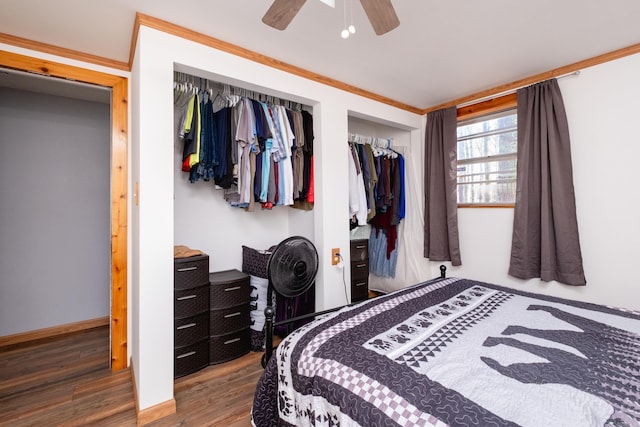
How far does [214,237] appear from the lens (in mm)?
2697

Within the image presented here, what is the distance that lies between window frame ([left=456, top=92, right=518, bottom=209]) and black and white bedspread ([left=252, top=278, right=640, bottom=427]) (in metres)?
1.53

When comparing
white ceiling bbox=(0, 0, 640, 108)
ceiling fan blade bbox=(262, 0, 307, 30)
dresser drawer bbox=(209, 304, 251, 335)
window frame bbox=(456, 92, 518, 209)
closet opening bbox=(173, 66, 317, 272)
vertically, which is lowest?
dresser drawer bbox=(209, 304, 251, 335)

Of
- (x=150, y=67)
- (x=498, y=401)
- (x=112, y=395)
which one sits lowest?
(x=112, y=395)

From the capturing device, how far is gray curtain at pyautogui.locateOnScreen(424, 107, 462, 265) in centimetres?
307

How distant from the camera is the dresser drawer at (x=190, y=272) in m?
1.97

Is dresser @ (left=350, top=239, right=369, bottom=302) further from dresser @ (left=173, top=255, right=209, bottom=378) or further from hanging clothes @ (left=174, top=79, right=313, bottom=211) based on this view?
dresser @ (left=173, top=255, right=209, bottom=378)

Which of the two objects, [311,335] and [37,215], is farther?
[37,215]

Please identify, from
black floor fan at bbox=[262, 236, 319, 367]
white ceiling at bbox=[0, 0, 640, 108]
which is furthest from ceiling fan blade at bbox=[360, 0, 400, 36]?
black floor fan at bbox=[262, 236, 319, 367]

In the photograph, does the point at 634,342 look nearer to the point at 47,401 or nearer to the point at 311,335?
the point at 311,335

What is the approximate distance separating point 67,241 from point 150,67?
2.21 m

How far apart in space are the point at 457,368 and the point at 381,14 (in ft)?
4.75

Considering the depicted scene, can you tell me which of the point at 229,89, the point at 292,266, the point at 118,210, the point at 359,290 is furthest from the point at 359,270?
the point at 118,210

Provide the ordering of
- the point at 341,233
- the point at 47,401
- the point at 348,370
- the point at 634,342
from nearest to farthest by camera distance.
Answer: the point at 348,370, the point at 634,342, the point at 47,401, the point at 341,233

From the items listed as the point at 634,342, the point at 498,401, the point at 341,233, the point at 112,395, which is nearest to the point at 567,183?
the point at 634,342
